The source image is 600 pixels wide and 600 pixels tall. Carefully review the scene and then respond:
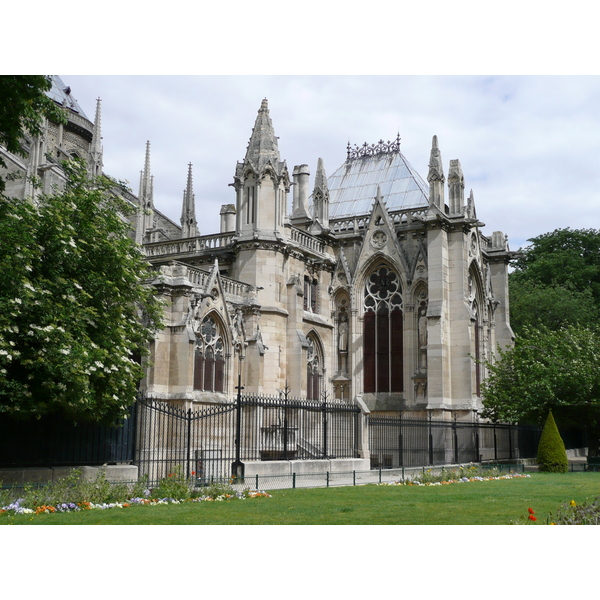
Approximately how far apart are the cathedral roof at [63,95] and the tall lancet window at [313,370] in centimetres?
3203

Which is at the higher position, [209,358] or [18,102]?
[18,102]

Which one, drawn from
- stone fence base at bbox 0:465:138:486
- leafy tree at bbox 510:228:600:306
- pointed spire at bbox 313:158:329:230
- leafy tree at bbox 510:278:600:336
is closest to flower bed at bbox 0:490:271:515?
stone fence base at bbox 0:465:138:486

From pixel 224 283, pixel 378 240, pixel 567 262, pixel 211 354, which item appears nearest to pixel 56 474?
pixel 211 354

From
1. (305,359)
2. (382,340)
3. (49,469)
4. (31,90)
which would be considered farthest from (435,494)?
(382,340)

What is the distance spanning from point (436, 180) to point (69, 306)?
2217 centimetres

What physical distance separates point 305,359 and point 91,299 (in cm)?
1547

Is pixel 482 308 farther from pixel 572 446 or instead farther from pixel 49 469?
pixel 49 469

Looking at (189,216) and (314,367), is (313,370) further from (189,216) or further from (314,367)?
(189,216)

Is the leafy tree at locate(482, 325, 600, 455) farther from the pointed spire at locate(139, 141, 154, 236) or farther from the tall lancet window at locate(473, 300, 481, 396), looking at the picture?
the pointed spire at locate(139, 141, 154, 236)

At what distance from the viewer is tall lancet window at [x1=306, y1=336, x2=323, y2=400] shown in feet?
115

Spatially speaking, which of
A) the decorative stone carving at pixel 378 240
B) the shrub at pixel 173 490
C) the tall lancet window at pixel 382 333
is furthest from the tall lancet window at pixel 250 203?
the shrub at pixel 173 490

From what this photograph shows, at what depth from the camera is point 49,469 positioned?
17.7m

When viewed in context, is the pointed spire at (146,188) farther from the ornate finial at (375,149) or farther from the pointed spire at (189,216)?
the ornate finial at (375,149)

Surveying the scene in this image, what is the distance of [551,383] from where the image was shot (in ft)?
96.3
